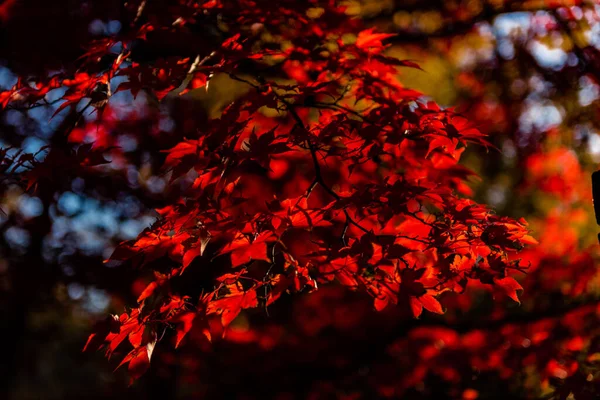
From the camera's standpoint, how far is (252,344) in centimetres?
493

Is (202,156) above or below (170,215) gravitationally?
above

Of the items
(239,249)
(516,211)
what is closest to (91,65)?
(239,249)

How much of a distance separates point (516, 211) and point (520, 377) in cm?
687

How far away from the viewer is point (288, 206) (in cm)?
199

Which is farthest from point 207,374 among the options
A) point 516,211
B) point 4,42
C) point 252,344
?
point 516,211

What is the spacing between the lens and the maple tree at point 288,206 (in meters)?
2.03

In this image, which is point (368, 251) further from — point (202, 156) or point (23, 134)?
point (23, 134)

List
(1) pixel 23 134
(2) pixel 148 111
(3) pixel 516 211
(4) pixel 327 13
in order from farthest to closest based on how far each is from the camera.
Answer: (3) pixel 516 211 < (2) pixel 148 111 < (1) pixel 23 134 < (4) pixel 327 13

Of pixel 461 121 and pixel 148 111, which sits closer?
pixel 461 121

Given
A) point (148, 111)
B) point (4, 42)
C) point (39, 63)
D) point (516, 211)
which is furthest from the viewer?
point (516, 211)

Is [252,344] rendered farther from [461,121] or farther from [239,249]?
[461,121]

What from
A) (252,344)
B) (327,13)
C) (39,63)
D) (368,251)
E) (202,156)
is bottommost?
(252,344)

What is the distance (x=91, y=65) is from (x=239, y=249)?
4.17 ft

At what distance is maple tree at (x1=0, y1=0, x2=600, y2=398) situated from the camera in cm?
203
